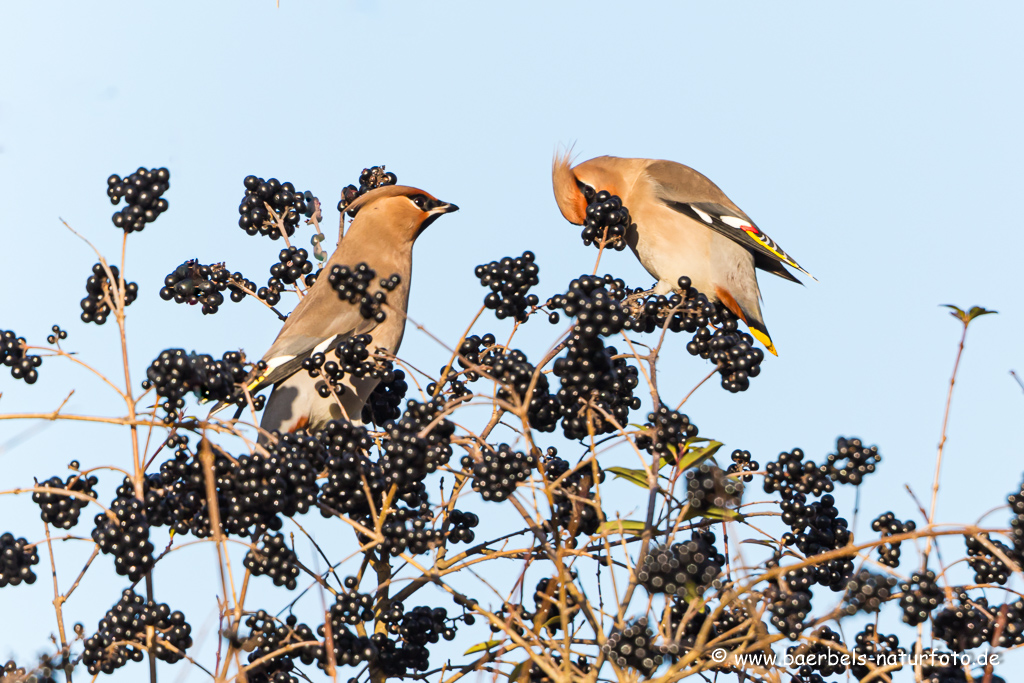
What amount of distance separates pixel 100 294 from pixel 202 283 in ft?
2.63

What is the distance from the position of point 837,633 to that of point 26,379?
8.01 feet

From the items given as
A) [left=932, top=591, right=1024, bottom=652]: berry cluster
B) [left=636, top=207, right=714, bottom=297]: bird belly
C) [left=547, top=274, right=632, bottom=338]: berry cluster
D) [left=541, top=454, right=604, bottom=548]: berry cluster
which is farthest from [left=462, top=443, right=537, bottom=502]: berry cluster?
[left=636, top=207, right=714, bottom=297]: bird belly

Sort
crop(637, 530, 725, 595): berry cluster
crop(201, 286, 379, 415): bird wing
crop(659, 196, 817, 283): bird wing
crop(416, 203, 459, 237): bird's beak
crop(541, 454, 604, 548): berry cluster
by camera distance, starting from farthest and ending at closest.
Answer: crop(659, 196, 817, 283): bird wing → crop(416, 203, 459, 237): bird's beak → crop(201, 286, 379, 415): bird wing → crop(541, 454, 604, 548): berry cluster → crop(637, 530, 725, 595): berry cluster

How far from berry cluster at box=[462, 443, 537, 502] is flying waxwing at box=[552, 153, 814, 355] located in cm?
242

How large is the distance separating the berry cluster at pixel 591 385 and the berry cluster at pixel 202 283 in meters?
1.47

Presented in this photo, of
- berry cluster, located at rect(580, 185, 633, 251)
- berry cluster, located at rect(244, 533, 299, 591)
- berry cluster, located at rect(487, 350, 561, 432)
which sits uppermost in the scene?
berry cluster, located at rect(580, 185, 633, 251)

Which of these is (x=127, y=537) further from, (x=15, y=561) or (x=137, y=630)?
(x=15, y=561)

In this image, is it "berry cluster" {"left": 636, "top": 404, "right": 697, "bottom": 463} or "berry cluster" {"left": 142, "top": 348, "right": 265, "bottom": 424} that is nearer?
"berry cluster" {"left": 142, "top": 348, "right": 265, "bottom": 424}

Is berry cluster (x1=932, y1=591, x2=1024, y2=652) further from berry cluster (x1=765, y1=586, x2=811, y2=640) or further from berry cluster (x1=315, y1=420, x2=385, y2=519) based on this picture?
berry cluster (x1=315, y1=420, x2=385, y2=519)

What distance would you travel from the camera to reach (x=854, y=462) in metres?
3.12

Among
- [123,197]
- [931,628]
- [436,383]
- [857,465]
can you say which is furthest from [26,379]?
[931,628]

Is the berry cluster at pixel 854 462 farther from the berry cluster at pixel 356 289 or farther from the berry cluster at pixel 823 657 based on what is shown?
the berry cluster at pixel 356 289

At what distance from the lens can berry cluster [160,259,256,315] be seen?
403 cm

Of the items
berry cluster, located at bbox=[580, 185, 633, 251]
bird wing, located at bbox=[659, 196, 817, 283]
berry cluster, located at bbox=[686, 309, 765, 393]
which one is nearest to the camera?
berry cluster, located at bbox=[686, 309, 765, 393]
